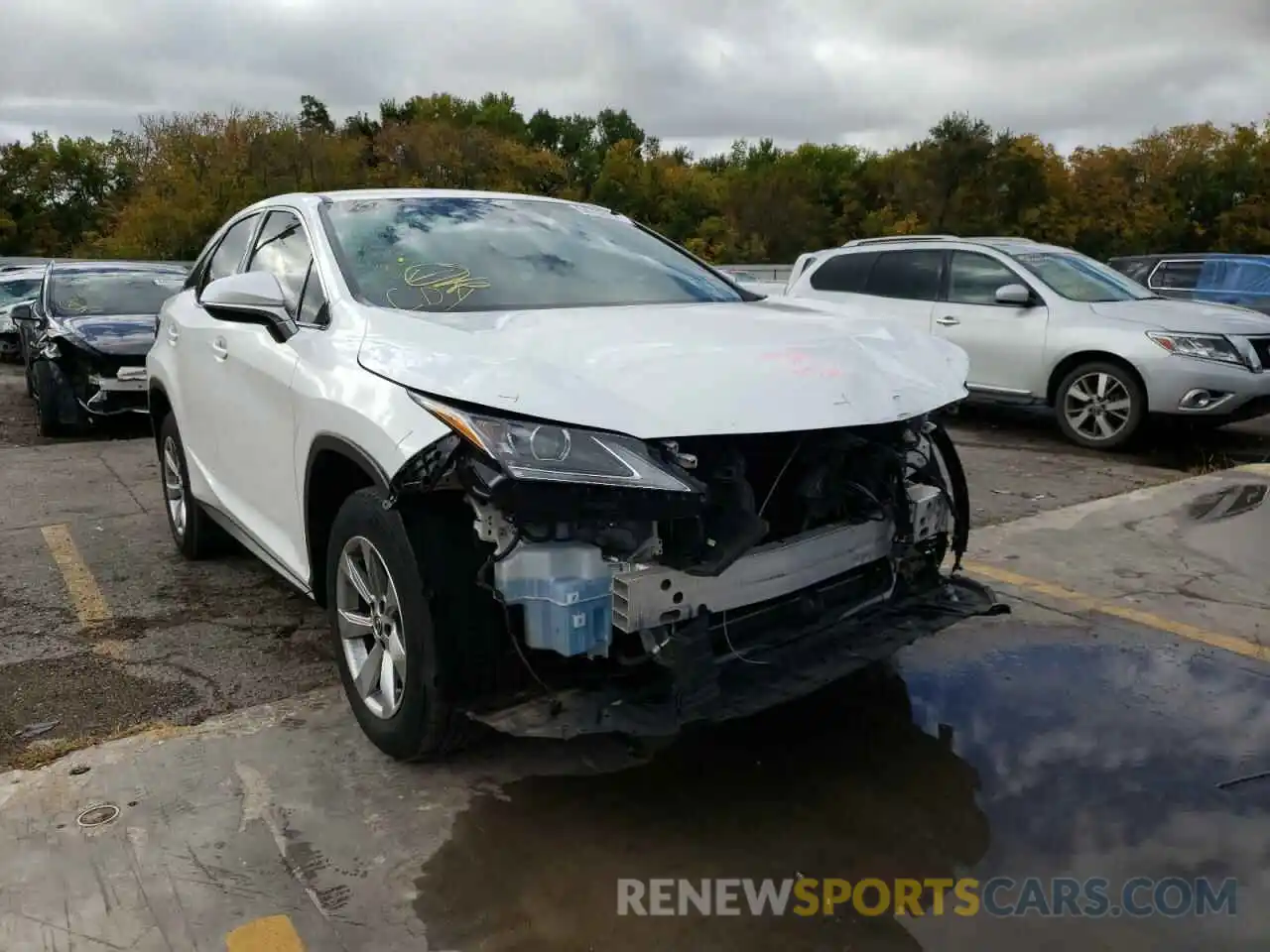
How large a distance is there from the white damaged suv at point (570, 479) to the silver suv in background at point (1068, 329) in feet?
16.9

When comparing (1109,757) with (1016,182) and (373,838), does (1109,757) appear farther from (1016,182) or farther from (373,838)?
(1016,182)

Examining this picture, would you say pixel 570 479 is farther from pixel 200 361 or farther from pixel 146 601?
pixel 146 601

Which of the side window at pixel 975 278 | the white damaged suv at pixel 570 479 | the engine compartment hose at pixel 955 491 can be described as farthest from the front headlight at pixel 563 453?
the side window at pixel 975 278

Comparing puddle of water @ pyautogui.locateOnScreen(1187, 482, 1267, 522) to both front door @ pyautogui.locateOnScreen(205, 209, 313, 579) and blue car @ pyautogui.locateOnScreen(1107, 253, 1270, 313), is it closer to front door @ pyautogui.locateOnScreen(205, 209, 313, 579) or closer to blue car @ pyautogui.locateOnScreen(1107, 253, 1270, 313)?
front door @ pyautogui.locateOnScreen(205, 209, 313, 579)

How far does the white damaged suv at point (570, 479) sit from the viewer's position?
2617 millimetres

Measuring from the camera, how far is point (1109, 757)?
3.27m

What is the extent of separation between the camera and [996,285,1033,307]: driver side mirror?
8594 millimetres

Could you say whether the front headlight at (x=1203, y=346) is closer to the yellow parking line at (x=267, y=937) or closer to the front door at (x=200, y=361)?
the front door at (x=200, y=361)

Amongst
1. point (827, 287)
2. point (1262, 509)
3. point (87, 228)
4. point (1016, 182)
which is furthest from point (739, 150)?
point (1262, 509)

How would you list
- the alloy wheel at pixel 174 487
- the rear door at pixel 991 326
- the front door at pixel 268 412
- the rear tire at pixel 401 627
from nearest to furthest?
the rear tire at pixel 401 627, the front door at pixel 268 412, the alloy wheel at pixel 174 487, the rear door at pixel 991 326

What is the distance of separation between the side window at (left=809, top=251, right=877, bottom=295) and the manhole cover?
333 inches

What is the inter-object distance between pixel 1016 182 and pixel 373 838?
141 ft

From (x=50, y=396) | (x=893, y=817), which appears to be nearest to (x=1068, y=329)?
(x=893, y=817)

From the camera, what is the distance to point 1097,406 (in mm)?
8344
